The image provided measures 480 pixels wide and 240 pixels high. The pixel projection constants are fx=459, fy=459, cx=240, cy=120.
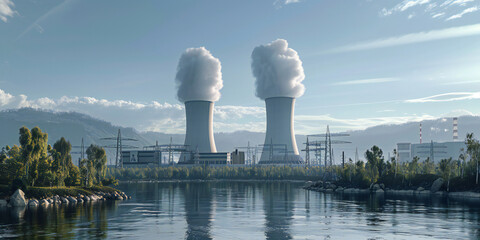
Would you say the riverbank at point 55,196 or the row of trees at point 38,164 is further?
the row of trees at point 38,164

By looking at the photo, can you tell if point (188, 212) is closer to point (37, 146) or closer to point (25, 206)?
point (25, 206)

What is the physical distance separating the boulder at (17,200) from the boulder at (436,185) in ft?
200

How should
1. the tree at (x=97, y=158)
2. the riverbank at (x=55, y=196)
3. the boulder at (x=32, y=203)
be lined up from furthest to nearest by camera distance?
the tree at (x=97, y=158) < the boulder at (x=32, y=203) < the riverbank at (x=55, y=196)

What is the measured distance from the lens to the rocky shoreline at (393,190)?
6889 centimetres

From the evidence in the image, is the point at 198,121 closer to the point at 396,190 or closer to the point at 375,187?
the point at 375,187

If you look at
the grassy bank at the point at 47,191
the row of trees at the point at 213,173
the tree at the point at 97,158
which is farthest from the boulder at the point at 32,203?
the row of trees at the point at 213,173

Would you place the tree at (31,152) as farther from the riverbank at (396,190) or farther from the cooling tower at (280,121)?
the cooling tower at (280,121)

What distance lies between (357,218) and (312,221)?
4570 millimetres

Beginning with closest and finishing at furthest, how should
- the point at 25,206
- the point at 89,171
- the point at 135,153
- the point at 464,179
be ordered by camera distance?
the point at 25,206, the point at 89,171, the point at 464,179, the point at 135,153

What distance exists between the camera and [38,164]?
56562 mm

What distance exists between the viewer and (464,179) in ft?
239

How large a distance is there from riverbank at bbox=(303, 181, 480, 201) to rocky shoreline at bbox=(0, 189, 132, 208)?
4146 cm

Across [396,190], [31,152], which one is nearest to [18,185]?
[31,152]

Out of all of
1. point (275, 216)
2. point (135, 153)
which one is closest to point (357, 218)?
point (275, 216)
